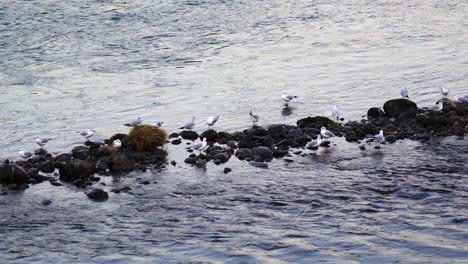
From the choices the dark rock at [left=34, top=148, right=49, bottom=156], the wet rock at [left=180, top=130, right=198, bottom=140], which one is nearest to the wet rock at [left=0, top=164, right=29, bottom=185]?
the dark rock at [left=34, top=148, right=49, bottom=156]

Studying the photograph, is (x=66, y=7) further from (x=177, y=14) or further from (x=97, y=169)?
(x=97, y=169)

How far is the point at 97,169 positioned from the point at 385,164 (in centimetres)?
575

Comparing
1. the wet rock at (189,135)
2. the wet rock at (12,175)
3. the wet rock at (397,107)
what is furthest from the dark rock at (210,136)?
the wet rock at (12,175)

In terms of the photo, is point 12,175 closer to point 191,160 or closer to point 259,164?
point 191,160

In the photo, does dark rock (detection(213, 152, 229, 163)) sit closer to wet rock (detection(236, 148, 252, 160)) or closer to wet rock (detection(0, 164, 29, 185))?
wet rock (detection(236, 148, 252, 160))

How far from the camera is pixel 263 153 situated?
16781mm

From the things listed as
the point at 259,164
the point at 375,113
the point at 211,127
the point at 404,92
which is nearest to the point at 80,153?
the point at 211,127

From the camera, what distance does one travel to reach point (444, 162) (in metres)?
16.0

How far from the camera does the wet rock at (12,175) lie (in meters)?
15.5

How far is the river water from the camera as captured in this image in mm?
12656

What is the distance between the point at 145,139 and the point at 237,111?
432 cm

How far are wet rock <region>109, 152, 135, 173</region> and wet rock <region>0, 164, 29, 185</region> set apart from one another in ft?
5.70

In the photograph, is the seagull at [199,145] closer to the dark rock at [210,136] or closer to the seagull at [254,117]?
the dark rock at [210,136]

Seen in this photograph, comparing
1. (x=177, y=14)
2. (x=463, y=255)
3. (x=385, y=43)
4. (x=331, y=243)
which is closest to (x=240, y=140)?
(x=331, y=243)
